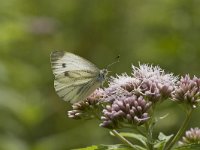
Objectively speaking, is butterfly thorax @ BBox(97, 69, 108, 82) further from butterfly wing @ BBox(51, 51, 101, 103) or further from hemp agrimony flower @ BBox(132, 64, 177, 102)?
hemp agrimony flower @ BBox(132, 64, 177, 102)

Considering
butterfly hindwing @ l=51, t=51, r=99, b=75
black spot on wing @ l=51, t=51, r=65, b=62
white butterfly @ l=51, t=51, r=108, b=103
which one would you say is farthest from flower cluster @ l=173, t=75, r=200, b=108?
black spot on wing @ l=51, t=51, r=65, b=62

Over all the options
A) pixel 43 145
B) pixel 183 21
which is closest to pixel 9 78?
pixel 43 145

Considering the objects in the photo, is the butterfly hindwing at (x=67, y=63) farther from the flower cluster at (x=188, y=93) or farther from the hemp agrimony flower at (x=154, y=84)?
the flower cluster at (x=188, y=93)

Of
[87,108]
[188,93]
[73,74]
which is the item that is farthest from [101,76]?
[188,93]

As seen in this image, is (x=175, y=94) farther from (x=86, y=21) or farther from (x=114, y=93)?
(x=86, y=21)

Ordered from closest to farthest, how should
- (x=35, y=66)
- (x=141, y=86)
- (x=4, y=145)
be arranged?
(x=141, y=86)
(x=4, y=145)
(x=35, y=66)

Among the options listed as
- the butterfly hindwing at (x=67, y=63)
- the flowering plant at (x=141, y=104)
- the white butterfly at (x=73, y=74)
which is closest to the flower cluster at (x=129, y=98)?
the flowering plant at (x=141, y=104)
